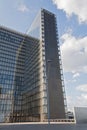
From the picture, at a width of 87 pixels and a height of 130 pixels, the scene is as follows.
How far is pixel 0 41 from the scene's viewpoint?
110125 millimetres

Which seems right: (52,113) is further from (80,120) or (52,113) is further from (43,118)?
(80,120)

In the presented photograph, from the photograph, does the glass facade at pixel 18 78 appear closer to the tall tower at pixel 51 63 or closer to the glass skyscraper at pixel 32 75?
the glass skyscraper at pixel 32 75

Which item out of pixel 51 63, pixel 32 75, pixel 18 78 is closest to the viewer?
pixel 51 63

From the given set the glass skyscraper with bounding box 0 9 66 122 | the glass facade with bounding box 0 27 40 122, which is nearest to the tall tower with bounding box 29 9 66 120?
the glass skyscraper with bounding box 0 9 66 122

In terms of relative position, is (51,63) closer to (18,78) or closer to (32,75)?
(32,75)

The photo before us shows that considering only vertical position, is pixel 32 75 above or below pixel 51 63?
below

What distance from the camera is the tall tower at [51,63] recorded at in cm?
7570

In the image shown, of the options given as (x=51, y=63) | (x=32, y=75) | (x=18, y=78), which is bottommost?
(x=32, y=75)

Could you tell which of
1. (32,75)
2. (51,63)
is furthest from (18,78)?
(51,63)

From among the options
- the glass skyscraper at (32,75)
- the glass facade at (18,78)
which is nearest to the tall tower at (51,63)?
the glass skyscraper at (32,75)

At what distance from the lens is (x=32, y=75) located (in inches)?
3679

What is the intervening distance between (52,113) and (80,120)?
940 inches

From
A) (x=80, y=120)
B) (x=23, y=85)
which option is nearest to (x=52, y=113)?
(x=80, y=120)

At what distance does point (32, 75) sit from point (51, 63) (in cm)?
1348
